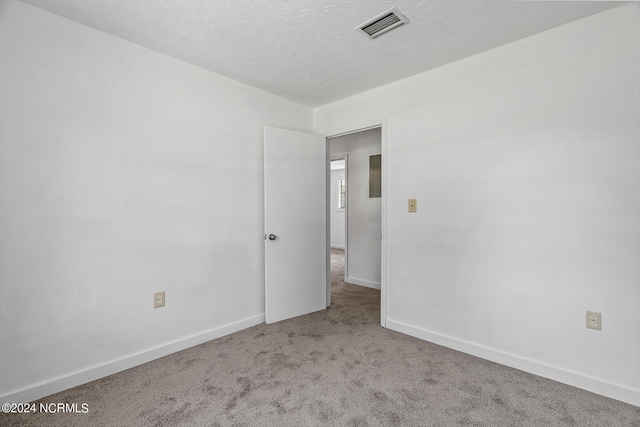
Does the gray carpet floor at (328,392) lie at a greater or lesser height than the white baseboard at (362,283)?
lesser

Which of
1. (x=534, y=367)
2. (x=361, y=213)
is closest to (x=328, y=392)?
(x=534, y=367)

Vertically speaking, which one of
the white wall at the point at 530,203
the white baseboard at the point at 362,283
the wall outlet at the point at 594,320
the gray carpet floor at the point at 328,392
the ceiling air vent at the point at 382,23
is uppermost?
the ceiling air vent at the point at 382,23

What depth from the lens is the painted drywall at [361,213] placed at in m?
4.43

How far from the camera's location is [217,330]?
8.97ft

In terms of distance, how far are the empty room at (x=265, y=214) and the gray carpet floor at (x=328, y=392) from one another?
0.7 inches

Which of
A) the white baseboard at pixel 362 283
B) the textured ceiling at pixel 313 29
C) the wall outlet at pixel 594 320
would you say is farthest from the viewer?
the white baseboard at pixel 362 283

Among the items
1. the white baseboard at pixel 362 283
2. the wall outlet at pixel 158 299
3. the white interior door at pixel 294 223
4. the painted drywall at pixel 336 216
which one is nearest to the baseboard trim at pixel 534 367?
the white interior door at pixel 294 223

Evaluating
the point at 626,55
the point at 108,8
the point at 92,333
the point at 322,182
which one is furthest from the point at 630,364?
the point at 108,8

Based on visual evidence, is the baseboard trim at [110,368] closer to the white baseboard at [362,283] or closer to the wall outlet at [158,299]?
the wall outlet at [158,299]

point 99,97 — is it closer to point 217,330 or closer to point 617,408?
point 217,330

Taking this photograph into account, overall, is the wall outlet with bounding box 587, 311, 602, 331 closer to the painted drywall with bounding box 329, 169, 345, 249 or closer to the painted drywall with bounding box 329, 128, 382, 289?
the painted drywall with bounding box 329, 128, 382, 289

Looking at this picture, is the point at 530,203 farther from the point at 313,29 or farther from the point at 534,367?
the point at 313,29

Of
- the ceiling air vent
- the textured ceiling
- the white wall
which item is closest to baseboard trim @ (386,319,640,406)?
the white wall

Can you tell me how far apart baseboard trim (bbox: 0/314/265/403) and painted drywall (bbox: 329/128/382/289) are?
2.15 m
